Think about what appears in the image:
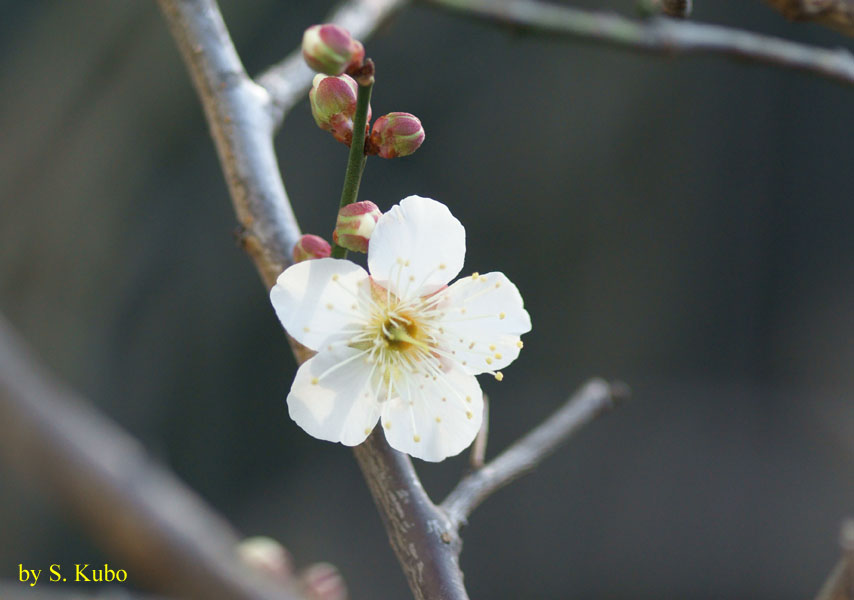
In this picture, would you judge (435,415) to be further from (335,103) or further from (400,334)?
(335,103)

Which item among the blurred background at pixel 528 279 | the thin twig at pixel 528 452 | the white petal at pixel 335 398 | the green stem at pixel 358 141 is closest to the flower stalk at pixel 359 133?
the green stem at pixel 358 141

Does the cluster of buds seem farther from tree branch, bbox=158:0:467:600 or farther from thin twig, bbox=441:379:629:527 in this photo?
thin twig, bbox=441:379:629:527

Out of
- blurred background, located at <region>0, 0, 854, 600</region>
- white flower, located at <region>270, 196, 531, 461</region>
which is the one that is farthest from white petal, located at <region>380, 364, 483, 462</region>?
blurred background, located at <region>0, 0, 854, 600</region>

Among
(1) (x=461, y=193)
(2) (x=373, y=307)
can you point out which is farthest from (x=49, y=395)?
(1) (x=461, y=193)

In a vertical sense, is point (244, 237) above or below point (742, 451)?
above

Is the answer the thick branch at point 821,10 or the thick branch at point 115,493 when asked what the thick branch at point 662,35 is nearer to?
the thick branch at point 821,10

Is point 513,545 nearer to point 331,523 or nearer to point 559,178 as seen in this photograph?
point 331,523
